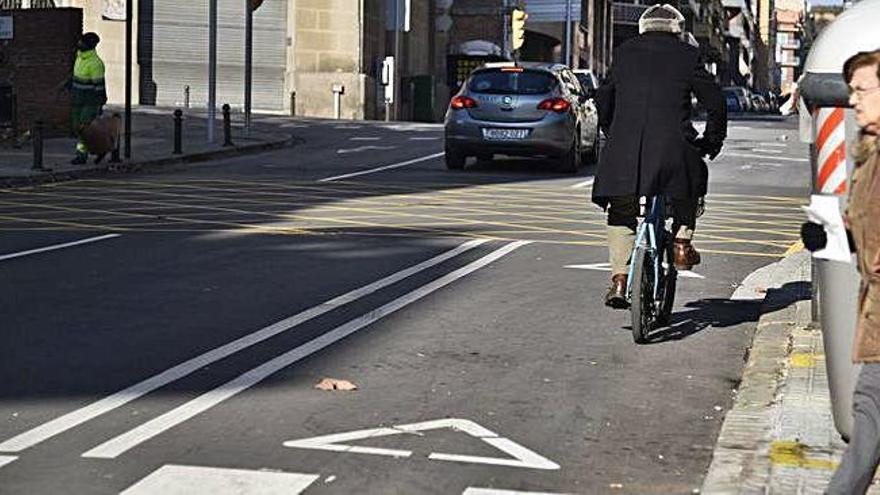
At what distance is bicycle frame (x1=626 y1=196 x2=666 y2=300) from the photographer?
399 inches

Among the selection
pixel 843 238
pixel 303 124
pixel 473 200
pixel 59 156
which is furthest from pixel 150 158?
pixel 843 238

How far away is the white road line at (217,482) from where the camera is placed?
21.2 feet

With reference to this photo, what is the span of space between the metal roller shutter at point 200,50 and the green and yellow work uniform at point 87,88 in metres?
23.5

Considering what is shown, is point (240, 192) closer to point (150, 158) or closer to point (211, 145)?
point (150, 158)

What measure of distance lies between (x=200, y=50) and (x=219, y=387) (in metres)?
43.4

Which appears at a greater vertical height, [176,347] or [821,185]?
[821,185]

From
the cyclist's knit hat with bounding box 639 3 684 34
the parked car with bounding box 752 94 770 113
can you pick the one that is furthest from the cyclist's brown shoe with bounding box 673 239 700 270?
the parked car with bounding box 752 94 770 113

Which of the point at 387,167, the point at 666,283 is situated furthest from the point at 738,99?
the point at 666,283

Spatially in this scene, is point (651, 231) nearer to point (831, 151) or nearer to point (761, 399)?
point (761, 399)

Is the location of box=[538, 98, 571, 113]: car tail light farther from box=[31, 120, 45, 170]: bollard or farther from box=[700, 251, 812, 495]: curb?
box=[700, 251, 812, 495]: curb

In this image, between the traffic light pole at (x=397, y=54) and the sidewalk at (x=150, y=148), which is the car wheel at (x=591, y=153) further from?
the traffic light pole at (x=397, y=54)

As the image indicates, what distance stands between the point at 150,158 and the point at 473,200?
867cm

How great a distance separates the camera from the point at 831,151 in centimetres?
684

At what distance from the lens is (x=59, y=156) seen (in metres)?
27.4
